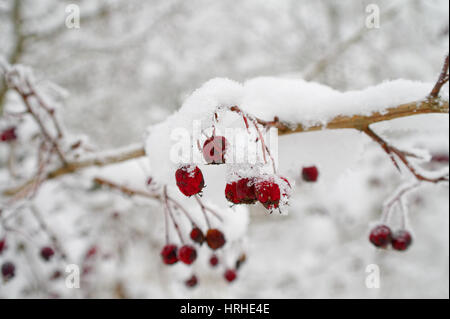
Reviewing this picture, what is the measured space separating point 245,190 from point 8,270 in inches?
68.6

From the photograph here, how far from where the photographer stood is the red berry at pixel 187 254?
47.3 inches

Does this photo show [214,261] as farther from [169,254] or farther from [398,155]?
[398,155]

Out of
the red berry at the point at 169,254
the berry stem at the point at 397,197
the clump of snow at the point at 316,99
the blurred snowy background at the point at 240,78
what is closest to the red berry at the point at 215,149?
the clump of snow at the point at 316,99

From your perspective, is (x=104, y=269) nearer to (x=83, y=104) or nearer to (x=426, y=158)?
(x=83, y=104)

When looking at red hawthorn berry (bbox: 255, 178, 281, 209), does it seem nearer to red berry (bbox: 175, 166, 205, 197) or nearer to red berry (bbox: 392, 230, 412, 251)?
red berry (bbox: 175, 166, 205, 197)

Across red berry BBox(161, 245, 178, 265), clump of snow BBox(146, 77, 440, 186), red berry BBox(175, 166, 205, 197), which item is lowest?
red berry BBox(161, 245, 178, 265)

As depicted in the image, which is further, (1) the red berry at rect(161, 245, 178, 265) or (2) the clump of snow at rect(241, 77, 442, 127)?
(1) the red berry at rect(161, 245, 178, 265)

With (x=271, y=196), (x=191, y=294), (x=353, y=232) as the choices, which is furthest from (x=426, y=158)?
(x=353, y=232)

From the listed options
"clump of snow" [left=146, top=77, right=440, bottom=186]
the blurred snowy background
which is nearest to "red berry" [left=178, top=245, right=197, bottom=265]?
"clump of snow" [left=146, top=77, right=440, bottom=186]

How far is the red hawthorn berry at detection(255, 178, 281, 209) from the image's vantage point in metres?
0.74

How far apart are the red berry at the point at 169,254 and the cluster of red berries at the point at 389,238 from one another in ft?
2.79

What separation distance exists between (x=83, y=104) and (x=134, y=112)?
3.79ft

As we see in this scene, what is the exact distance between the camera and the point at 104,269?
495cm

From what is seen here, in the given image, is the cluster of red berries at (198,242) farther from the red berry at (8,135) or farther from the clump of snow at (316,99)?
the red berry at (8,135)
